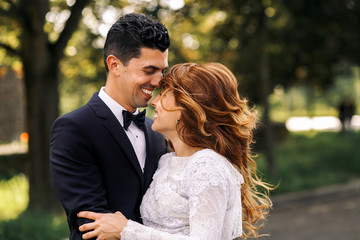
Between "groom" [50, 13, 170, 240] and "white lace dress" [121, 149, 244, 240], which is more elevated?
"groom" [50, 13, 170, 240]

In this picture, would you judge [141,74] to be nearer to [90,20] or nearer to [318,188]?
[90,20]

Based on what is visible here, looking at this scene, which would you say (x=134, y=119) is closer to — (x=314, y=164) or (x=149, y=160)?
(x=149, y=160)

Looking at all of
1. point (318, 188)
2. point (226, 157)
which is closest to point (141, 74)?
point (226, 157)

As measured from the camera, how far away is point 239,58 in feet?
41.4

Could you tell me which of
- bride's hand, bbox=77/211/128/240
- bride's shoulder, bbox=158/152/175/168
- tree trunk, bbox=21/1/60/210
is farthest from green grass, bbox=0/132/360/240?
bride's hand, bbox=77/211/128/240

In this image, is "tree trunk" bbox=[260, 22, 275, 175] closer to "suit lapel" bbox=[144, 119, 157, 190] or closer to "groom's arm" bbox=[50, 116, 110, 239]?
"suit lapel" bbox=[144, 119, 157, 190]

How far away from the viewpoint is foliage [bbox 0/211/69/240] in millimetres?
5980

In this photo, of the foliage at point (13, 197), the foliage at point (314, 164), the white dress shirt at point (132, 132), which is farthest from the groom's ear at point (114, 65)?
the foliage at point (314, 164)

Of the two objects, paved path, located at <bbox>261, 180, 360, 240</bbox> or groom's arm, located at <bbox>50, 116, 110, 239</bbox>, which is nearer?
groom's arm, located at <bbox>50, 116, 110, 239</bbox>

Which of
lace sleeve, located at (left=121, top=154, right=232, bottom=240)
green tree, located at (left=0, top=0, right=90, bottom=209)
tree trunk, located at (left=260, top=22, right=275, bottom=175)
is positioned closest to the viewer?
lace sleeve, located at (left=121, top=154, right=232, bottom=240)

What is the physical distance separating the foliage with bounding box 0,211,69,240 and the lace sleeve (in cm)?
440

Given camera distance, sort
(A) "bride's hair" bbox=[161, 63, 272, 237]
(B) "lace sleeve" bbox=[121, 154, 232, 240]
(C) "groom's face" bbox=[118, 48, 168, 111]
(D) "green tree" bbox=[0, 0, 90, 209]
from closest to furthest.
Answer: (B) "lace sleeve" bbox=[121, 154, 232, 240] < (A) "bride's hair" bbox=[161, 63, 272, 237] < (C) "groom's face" bbox=[118, 48, 168, 111] < (D) "green tree" bbox=[0, 0, 90, 209]

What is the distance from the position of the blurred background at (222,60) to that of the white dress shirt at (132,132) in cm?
331

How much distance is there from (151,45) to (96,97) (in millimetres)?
435
